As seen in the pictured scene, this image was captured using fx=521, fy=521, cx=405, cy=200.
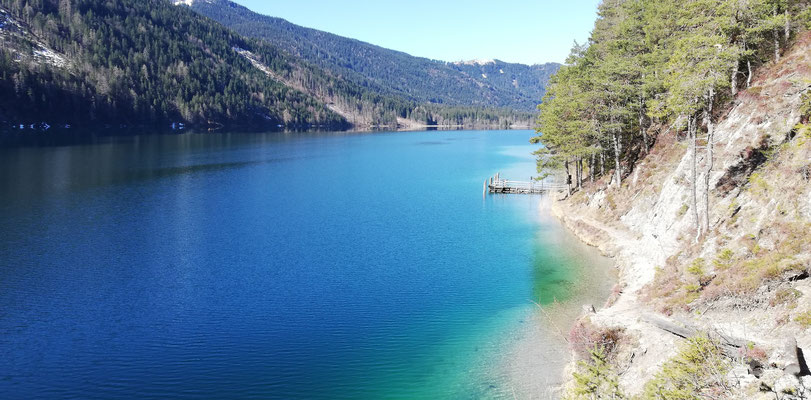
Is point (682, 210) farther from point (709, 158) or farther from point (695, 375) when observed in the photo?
point (695, 375)

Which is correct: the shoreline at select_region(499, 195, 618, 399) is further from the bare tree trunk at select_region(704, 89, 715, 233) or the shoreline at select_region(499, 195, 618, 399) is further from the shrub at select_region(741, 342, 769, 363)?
the shrub at select_region(741, 342, 769, 363)

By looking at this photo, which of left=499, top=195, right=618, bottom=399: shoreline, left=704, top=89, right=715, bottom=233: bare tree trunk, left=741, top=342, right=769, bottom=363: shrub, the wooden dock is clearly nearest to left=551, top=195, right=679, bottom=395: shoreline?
left=499, top=195, right=618, bottom=399: shoreline

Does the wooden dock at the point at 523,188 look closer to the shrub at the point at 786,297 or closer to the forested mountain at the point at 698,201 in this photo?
the forested mountain at the point at 698,201

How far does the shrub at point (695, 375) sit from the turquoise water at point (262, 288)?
8862 mm

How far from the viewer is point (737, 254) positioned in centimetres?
2516

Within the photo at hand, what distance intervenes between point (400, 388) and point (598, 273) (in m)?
20.0

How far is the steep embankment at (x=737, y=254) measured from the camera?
695 inches

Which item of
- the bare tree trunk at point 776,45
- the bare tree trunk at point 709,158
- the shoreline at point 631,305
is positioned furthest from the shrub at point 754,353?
the bare tree trunk at point 776,45

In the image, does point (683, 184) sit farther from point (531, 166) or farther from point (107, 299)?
point (531, 166)

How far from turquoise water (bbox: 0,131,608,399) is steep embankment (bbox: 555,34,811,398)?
178 inches

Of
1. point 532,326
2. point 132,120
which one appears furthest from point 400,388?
point 132,120

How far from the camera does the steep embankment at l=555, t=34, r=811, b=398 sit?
1764 cm

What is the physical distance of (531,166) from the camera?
351 ft

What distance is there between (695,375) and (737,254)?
14.0m
